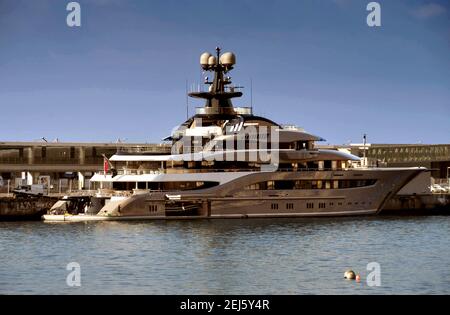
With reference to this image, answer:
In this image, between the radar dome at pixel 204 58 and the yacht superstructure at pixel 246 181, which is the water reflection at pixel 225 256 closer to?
the yacht superstructure at pixel 246 181

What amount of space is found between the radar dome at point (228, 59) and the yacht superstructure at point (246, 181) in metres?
10.1

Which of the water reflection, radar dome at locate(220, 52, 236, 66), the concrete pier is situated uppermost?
radar dome at locate(220, 52, 236, 66)

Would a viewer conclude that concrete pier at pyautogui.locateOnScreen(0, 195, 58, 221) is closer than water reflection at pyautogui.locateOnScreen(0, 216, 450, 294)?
No

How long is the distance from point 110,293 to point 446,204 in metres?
57.8

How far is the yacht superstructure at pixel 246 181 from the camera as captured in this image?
64000 millimetres

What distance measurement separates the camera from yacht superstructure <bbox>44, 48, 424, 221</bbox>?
210 feet

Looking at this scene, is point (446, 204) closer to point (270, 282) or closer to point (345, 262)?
point (345, 262)

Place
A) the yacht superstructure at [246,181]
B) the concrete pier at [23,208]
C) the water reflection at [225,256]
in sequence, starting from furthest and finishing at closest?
the concrete pier at [23,208] < the yacht superstructure at [246,181] < the water reflection at [225,256]

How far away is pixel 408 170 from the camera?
6738cm

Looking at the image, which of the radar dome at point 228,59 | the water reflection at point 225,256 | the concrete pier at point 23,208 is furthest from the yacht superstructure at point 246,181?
the radar dome at point 228,59

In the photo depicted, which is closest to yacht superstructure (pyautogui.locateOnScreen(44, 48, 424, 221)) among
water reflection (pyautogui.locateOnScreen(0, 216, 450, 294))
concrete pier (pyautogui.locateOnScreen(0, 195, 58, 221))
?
water reflection (pyautogui.locateOnScreen(0, 216, 450, 294))

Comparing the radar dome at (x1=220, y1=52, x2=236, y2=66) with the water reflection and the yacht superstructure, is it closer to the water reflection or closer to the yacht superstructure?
the yacht superstructure

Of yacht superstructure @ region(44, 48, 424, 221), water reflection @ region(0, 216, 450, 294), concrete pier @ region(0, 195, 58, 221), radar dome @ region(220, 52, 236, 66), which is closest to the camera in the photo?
water reflection @ region(0, 216, 450, 294)

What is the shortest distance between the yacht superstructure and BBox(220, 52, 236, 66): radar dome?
33.2ft
